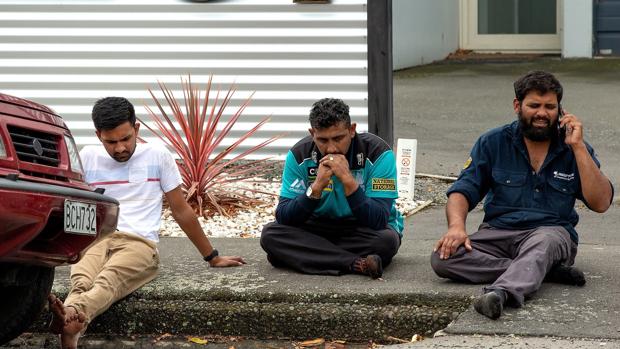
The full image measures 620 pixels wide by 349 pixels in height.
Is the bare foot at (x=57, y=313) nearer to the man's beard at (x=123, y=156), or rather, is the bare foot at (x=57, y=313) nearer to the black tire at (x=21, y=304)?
the black tire at (x=21, y=304)

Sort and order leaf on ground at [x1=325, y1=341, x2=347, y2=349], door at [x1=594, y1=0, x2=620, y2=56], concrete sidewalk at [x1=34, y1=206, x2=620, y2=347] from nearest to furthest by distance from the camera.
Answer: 1. concrete sidewalk at [x1=34, y1=206, x2=620, y2=347]
2. leaf on ground at [x1=325, y1=341, x2=347, y2=349]
3. door at [x1=594, y1=0, x2=620, y2=56]

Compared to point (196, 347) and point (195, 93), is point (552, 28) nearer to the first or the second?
point (195, 93)

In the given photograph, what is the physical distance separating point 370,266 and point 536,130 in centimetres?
107

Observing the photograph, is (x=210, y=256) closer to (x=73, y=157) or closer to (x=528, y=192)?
(x=73, y=157)

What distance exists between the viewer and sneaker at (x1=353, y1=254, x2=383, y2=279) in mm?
6223

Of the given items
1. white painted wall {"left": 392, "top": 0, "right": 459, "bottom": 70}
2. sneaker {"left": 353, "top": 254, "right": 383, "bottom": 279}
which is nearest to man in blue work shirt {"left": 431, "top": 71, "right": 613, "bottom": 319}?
sneaker {"left": 353, "top": 254, "right": 383, "bottom": 279}

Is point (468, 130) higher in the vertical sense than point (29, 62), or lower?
lower

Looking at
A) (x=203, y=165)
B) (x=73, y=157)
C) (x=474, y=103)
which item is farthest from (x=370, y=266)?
(x=474, y=103)

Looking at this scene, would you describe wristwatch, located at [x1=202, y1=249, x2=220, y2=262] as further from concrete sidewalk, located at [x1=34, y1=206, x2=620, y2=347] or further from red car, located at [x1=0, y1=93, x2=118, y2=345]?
red car, located at [x1=0, y1=93, x2=118, y2=345]

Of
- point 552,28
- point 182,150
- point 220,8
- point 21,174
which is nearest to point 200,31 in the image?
point 220,8

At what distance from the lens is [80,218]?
4.93 meters

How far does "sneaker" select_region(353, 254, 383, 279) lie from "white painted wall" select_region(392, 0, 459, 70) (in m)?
9.84

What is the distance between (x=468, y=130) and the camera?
41.1ft

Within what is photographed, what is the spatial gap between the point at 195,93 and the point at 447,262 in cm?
445
